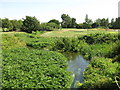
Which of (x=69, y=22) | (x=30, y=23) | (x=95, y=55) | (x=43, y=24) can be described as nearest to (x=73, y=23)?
(x=69, y=22)

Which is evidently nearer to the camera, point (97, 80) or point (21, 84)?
point (21, 84)

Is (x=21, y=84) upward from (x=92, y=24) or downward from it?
downward

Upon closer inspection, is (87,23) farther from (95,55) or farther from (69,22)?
(95,55)

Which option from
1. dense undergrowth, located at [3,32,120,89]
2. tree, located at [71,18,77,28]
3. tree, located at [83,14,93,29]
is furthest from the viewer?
tree, located at [71,18,77,28]

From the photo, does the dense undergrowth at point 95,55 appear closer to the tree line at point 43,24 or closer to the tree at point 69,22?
the tree line at point 43,24

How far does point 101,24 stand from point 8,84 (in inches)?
1949

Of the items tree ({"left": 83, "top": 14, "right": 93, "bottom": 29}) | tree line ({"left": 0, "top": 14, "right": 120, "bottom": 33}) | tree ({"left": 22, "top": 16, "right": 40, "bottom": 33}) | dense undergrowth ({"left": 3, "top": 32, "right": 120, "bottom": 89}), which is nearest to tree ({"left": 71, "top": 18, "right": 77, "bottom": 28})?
tree line ({"left": 0, "top": 14, "right": 120, "bottom": 33})

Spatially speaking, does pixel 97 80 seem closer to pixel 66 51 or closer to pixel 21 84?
pixel 21 84

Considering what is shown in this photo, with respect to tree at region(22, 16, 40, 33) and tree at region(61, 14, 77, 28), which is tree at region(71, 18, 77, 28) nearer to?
tree at region(61, 14, 77, 28)

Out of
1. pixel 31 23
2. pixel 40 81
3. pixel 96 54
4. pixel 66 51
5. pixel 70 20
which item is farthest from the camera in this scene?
pixel 70 20

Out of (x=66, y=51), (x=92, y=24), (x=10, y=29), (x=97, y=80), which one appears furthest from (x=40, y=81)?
(x=92, y=24)

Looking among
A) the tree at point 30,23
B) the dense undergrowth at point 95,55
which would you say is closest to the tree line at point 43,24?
the tree at point 30,23

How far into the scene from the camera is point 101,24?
51375mm

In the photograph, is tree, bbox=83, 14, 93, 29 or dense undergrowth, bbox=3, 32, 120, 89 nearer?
dense undergrowth, bbox=3, 32, 120, 89
